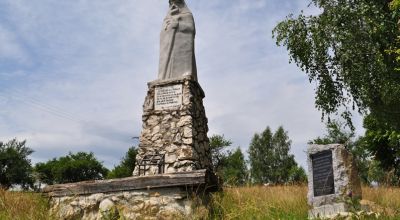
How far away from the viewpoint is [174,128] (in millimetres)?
9656

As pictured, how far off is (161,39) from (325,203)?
6.23 metres

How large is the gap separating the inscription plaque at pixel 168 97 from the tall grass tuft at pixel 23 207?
427 cm

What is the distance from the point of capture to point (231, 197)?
5566mm

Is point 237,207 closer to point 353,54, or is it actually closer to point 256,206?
point 256,206

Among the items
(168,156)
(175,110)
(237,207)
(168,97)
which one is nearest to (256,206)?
(237,207)

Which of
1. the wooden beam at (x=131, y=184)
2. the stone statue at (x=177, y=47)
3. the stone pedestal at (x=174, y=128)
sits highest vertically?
the stone statue at (x=177, y=47)

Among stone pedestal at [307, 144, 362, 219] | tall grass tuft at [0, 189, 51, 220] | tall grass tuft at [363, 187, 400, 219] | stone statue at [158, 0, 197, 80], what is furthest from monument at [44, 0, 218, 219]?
tall grass tuft at [363, 187, 400, 219]

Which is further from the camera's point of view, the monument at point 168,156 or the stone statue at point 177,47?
the stone statue at point 177,47

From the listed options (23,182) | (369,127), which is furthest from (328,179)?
(23,182)

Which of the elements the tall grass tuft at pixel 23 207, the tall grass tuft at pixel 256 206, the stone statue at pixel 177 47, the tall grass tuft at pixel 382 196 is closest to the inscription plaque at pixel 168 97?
the stone statue at pixel 177 47

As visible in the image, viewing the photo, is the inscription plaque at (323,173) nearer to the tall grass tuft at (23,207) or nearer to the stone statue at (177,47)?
the stone statue at (177,47)

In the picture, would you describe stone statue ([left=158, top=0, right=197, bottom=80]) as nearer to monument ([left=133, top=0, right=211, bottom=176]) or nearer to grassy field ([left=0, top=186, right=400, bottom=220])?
monument ([left=133, top=0, right=211, bottom=176])

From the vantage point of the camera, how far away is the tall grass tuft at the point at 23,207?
517 centimetres

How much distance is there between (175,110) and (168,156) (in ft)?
3.77
